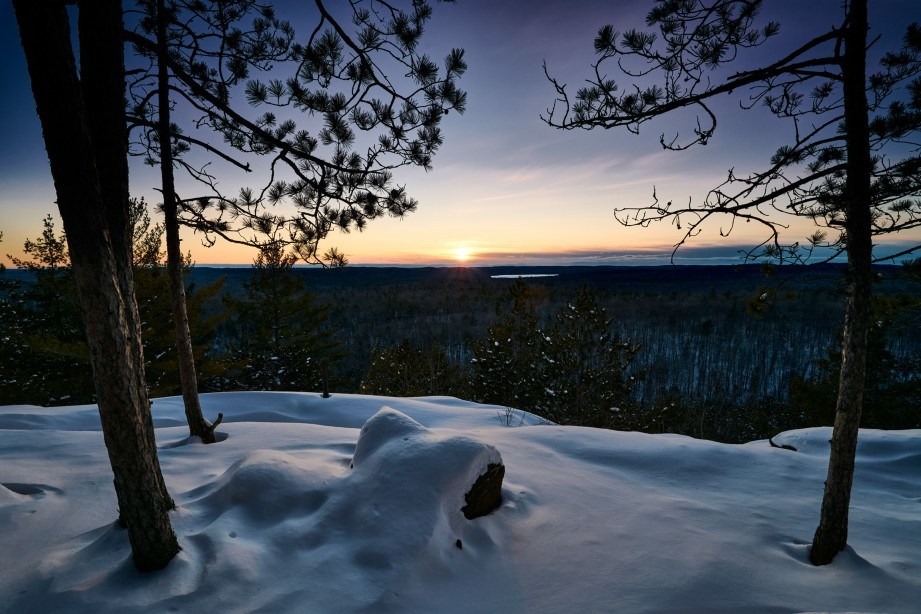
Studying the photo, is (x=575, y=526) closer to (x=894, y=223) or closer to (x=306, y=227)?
(x=894, y=223)

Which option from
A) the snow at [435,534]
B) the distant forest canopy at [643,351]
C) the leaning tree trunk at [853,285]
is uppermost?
the leaning tree trunk at [853,285]

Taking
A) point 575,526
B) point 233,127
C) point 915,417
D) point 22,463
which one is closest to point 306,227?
point 233,127

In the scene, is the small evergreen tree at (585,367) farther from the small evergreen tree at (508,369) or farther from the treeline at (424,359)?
the small evergreen tree at (508,369)

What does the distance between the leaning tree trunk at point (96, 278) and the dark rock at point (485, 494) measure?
1.93 meters

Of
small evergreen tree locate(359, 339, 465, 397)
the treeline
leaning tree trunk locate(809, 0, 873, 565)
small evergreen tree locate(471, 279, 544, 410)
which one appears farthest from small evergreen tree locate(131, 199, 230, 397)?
leaning tree trunk locate(809, 0, 873, 565)

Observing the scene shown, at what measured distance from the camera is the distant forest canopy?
500 inches

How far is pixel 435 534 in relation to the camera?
2697 millimetres

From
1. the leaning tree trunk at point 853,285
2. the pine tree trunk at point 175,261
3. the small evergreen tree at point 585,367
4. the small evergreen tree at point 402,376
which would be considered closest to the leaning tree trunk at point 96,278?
the pine tree trunk at point 175,261

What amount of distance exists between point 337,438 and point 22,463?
2.85 m

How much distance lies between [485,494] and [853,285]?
2.98 meters

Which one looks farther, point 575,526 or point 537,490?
point 537,490

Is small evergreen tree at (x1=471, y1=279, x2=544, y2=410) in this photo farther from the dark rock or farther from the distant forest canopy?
the dark rock

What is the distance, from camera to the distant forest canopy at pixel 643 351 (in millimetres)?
12711

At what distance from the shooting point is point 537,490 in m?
3.79
